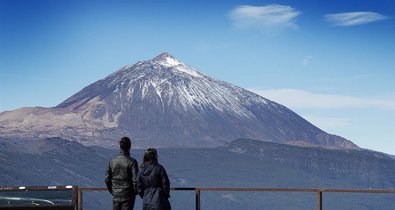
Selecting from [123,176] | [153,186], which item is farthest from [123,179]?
[153,186]

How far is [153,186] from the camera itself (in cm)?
1100

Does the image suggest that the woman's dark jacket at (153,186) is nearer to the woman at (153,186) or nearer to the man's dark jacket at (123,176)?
the woman at (153,186)

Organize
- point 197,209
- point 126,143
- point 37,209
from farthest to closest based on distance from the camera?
point 197,209 < point 126,143 < point 37,209

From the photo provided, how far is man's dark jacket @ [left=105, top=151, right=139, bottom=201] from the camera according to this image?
428 inches

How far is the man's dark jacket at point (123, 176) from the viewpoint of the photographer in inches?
428

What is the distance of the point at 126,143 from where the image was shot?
35.0 ft

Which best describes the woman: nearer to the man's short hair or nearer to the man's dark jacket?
the man's dark jacket

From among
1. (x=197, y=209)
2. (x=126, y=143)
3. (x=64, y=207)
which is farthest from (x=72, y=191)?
(x=197, y=209)

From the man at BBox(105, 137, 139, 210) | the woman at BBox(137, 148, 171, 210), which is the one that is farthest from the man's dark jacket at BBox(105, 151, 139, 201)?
the woman at BBox(137, 148, 171, 210)

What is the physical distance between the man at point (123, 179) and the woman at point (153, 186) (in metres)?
0.14

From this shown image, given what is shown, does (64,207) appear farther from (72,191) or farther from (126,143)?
(126,143)

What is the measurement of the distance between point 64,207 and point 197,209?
688cm

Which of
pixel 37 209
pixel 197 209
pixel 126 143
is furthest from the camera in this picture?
pixel 197 209

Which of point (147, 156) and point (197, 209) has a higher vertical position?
point (147, 156)
